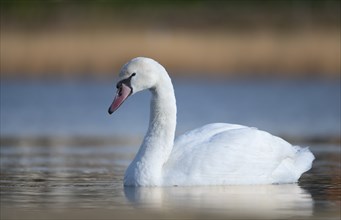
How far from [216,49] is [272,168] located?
806 inches

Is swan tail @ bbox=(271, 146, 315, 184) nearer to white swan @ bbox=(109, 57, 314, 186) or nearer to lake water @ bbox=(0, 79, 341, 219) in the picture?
white swan @ bbox=(109, 57, 314, 186)

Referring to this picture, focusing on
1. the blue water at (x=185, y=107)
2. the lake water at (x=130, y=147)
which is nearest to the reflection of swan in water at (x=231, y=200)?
the lake water at (x=130, y=147)

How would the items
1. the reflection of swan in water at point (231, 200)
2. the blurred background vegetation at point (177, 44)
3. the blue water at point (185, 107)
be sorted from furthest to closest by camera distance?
1. the blurred background vegetation at point (177, 44)
2. the blue water at point (185, 107)
3. the reflection of swan in water at point (231, 200)

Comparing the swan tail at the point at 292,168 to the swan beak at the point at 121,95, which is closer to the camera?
the swan beak at the point at 121,95

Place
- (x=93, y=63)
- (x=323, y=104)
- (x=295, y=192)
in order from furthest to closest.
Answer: (x=93, y=63), (x=323, y=104), (x=295, y=192)

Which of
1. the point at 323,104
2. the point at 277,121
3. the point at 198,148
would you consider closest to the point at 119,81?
the point at 198,148

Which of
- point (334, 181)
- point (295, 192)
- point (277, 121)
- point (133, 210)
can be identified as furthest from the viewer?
point (277, 121)

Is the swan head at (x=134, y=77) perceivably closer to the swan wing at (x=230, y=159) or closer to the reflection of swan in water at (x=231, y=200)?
the swan wing at (x=230, y=159)

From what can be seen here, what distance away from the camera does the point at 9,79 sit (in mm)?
31781

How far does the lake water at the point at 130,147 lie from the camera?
9648mm

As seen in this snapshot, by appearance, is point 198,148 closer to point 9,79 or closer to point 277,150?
point 277,150

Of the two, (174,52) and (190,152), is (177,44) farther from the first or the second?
(190,152)

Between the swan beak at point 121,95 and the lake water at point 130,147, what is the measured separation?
2.38ft

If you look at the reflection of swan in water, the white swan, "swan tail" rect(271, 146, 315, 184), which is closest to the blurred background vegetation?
"swan tail" rect(271, 146, 315, 184)
